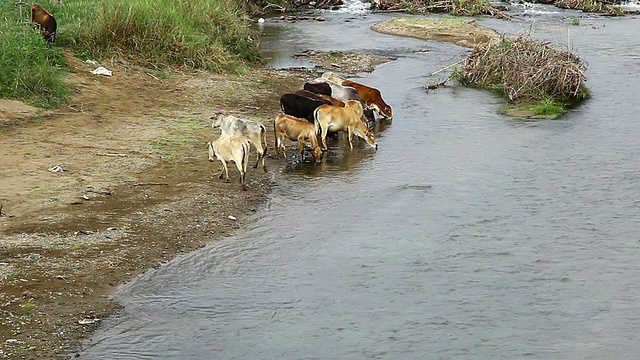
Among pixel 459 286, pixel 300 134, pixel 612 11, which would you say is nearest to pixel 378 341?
pixel 459 286

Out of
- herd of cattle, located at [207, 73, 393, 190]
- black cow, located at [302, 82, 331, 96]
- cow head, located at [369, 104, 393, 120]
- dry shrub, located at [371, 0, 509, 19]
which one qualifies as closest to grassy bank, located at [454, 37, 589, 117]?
cow head, located at [369, 104, 393, 120]

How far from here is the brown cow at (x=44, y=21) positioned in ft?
52.2

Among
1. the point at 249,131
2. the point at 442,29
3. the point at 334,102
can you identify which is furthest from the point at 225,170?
the point at 442,29

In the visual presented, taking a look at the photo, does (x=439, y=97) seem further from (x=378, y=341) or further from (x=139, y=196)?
(x=378, y=341)

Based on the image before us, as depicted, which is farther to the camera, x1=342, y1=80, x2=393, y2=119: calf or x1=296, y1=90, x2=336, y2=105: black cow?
x1=342, y1=80, x2=393, y2=119: calf

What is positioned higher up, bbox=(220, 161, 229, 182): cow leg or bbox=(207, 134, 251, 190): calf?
bbox=(207, 134, 251, 190): calf

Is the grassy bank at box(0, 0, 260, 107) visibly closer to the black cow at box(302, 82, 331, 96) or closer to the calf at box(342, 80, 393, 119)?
the black cow at box(302, 82, 331, 96)

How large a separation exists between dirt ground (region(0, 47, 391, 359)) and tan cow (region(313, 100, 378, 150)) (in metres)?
0.57

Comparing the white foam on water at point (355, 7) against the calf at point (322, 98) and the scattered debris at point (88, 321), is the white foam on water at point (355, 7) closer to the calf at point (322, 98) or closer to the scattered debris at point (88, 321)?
the calf at point (322, 98)

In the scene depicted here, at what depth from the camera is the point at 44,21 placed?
629 inches

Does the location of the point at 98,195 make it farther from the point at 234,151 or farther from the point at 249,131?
the point at 249,131

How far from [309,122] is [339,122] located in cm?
68

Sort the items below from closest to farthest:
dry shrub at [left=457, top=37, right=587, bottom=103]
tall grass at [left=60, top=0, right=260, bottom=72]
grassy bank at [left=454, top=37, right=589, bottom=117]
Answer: grassy bank at [left=454, top=37, right=589, bottom=117] → tall grass at [left=60, top=0, right=260, bottom=72] → dry shrub at [left=457, top=37, right=587, bottom=103]

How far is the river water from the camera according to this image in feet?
24.3
